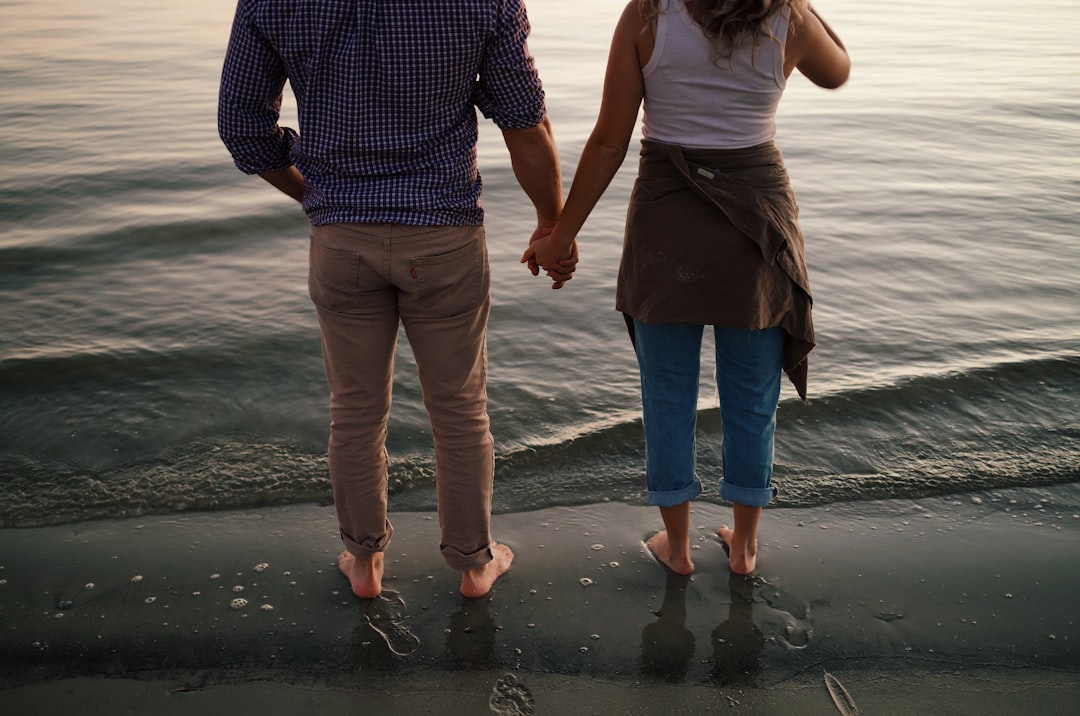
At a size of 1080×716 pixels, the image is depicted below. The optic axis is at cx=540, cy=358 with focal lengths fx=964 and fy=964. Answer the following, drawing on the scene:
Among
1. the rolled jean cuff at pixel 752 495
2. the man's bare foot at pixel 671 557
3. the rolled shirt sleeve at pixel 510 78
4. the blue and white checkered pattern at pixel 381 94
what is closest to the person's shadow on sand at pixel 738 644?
the man's bare foot at pixel 671 557

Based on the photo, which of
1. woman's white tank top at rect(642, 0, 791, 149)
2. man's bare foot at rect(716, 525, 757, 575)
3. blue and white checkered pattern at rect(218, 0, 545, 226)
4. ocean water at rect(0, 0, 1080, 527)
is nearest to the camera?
blue and white checkered pattern at rect(218, 0, 545, 226)

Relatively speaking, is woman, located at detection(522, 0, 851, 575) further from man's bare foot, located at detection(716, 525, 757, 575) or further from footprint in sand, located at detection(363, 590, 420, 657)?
footprint in sand, located at detection(363, 590, 420, 657)

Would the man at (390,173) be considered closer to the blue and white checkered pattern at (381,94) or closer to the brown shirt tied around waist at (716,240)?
the blue and white checkered pattern at (381,94)

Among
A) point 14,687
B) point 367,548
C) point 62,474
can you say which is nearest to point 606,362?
point 367,548

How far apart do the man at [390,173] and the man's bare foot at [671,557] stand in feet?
2.03

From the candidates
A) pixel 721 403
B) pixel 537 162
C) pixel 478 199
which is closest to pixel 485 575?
pixel 721 403

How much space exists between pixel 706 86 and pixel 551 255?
60cm

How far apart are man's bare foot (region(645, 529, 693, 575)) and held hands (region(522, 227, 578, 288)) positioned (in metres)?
0.89

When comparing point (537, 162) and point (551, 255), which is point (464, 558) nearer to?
A: point (551, 255)

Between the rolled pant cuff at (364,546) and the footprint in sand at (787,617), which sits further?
the rolled pant cuff at (364,546)

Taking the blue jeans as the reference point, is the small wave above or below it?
below

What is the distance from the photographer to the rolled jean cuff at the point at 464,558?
2723 millimetres

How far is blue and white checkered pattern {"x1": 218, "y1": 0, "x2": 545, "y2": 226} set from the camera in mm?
2113

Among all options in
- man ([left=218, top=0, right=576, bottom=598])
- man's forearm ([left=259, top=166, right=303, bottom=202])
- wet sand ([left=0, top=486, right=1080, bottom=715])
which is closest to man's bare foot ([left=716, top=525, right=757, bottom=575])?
wet sand ([left=0, top=486, right=1080, bottom=715])
